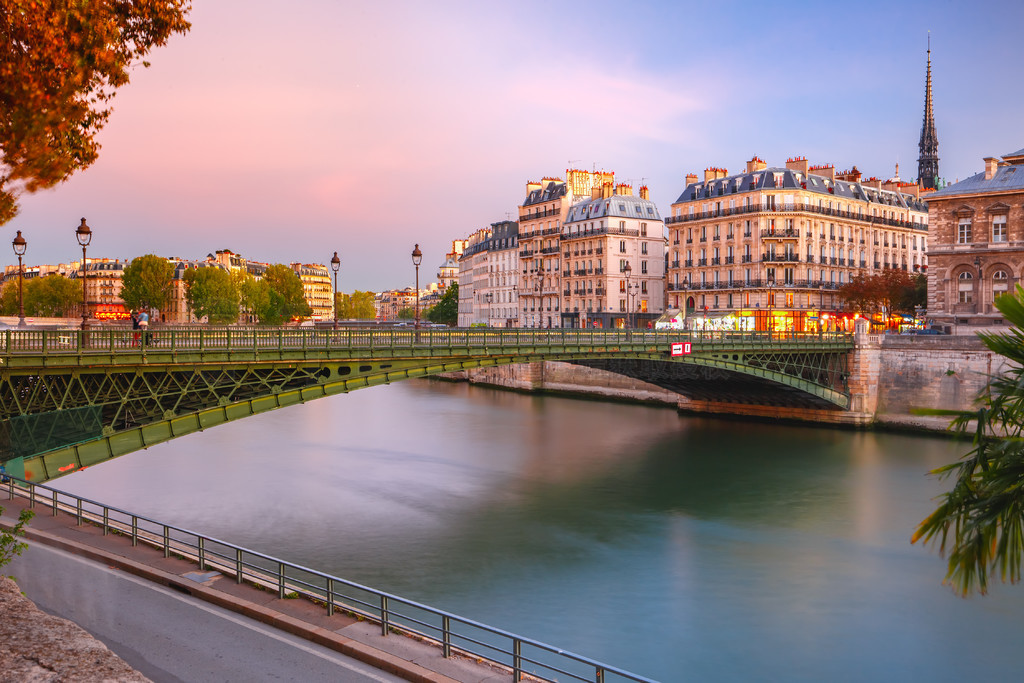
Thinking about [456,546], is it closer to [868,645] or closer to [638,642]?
[638,642]

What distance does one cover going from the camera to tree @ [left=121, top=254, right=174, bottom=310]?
321ft

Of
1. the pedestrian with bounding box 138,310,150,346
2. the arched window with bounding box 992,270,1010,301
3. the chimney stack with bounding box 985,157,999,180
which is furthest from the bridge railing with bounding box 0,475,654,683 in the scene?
the chimney stack with bounding box 985,157,999,180

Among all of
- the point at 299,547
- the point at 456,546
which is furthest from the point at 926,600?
the point at 299,547

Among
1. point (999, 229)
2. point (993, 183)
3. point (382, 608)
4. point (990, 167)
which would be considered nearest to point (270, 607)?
point (382, 608)

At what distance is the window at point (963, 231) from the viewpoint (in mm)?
50000

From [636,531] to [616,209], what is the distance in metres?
54.7

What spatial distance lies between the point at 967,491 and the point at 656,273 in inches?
2992

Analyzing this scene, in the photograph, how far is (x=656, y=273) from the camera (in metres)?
80.6

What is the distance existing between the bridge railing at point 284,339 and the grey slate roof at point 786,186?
111 feet

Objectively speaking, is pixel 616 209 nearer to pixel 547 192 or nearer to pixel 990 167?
pixel 547 192

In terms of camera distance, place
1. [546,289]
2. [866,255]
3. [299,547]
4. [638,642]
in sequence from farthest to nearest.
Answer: [546,289]
[866,255]
[299,547]
[638,642]

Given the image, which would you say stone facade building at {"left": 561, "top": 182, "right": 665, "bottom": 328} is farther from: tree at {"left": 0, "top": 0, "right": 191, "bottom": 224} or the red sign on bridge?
tree at {"left": 0, "top": 0, "right": 191, "bottom": 224}

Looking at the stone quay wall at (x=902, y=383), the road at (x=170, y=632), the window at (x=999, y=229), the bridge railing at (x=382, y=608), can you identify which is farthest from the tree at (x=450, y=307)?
the road at (x=170, y=632)

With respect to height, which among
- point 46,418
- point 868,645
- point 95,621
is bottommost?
point 868,645
